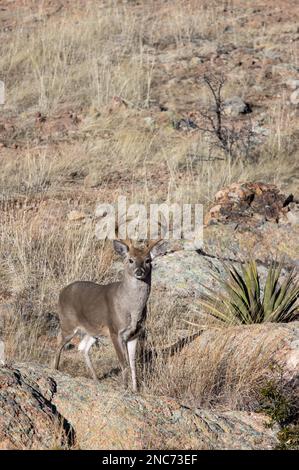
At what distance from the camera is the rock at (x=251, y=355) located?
24.1ft

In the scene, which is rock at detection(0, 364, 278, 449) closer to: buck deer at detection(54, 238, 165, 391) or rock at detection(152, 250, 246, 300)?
buck deer at detection(54, 238, 165, 391)

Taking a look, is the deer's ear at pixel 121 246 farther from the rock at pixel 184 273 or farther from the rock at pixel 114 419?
the rock at pixel 184 273

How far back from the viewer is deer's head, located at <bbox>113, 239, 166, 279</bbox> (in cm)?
780

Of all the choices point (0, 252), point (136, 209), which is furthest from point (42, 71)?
point (0, 252)

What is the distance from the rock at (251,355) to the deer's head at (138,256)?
76 centimetres

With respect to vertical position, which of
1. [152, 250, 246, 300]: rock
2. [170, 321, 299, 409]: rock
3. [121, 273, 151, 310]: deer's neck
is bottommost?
[152, 250, 246, 300]: rock

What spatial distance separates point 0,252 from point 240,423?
194 inches

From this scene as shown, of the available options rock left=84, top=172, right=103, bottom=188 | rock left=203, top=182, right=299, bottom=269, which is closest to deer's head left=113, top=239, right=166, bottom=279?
rock left=203, top=182, right=299, bottom=269

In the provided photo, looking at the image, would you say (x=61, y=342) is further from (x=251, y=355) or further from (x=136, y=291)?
(x=251, y=355)

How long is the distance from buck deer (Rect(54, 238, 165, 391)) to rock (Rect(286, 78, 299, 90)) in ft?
33.6

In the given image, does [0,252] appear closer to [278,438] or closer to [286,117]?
[278,438]

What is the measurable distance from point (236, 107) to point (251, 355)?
9641mm

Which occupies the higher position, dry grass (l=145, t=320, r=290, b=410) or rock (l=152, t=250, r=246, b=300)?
dry grass (l=145, t=320, r=290, b=410)

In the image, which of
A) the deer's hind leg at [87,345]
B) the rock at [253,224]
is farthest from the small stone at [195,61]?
the deer's hind leg at [87,345]
